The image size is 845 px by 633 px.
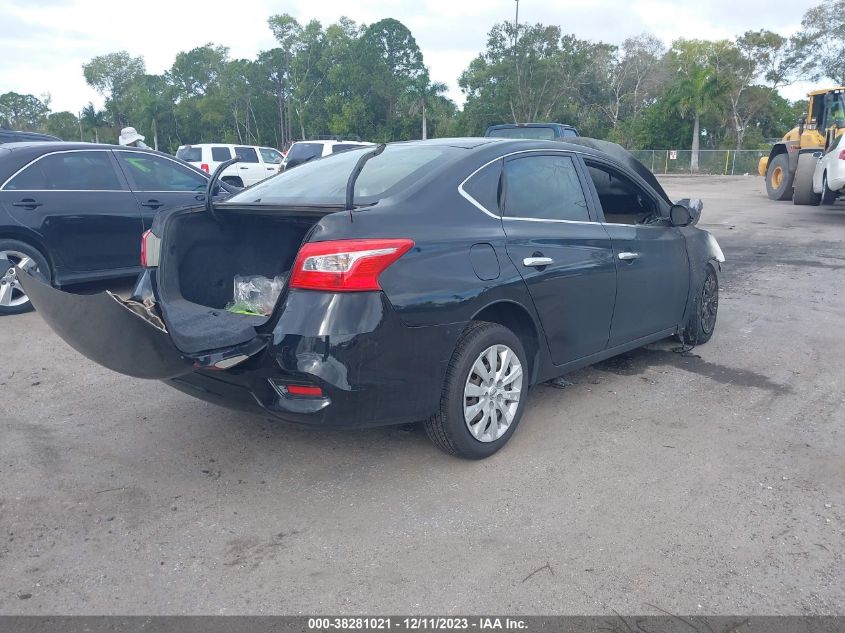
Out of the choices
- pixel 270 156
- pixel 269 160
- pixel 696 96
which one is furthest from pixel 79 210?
pixel 696 96

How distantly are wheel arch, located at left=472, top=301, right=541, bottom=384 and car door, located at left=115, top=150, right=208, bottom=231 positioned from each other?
14.5 ft

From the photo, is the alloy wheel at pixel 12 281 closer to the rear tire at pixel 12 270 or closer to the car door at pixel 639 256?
the rear tire at pixel 12 270

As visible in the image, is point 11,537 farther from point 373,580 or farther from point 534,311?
point 534,311

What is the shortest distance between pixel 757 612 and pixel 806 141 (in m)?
18.6

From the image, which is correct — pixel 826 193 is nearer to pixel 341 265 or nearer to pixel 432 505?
pixel 432 505

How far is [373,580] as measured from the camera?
2.83 meters

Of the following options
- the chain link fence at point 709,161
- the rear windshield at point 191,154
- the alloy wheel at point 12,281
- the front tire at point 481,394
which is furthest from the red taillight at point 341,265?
the chain link fence at point 709,161

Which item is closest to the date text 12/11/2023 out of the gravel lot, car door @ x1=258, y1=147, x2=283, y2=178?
the gravel lot

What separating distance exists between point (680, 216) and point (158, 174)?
18.0 ft

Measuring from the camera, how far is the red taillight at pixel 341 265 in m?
3.20

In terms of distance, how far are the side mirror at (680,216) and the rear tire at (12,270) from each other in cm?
539

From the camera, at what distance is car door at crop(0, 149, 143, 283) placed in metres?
6.74

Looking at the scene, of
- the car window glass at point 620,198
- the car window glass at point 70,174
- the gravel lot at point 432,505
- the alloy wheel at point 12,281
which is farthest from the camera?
the car window glass at point 70,174

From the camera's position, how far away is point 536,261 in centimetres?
396
